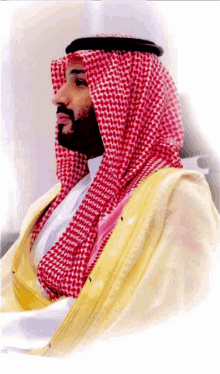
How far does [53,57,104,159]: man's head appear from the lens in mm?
1489

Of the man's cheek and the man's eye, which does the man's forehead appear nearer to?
the man's eye

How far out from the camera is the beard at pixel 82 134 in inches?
58.7

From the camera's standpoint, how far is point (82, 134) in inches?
58.9

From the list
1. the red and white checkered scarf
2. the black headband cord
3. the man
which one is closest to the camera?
the man

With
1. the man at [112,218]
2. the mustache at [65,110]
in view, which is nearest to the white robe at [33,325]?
the man at [112,218]

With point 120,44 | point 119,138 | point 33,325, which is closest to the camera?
point 33,325

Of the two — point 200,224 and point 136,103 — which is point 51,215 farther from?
point 200,224

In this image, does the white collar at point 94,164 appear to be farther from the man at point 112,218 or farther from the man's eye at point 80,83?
the man's eye at point 80,83

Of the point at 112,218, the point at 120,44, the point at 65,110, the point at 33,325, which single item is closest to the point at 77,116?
the point at 65,110

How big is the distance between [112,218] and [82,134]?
1.24 feet

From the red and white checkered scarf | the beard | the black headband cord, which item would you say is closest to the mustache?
the beard

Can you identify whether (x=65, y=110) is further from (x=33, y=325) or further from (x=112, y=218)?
(x=33, y=325)

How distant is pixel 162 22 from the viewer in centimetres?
189

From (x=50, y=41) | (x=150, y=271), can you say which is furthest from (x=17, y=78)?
(x=150, y=271)
